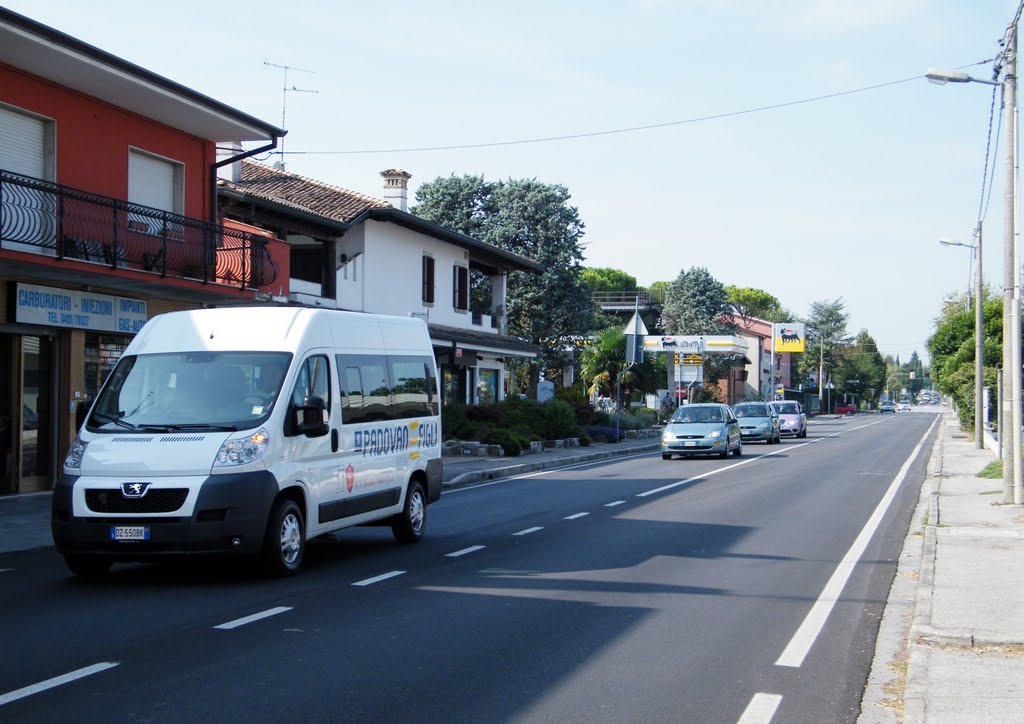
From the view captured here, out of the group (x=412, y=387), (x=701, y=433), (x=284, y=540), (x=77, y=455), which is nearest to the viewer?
(x=77, y=455)

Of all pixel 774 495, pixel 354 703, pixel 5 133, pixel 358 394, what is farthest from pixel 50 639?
pixel 774 495

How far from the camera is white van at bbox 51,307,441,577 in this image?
30.3 feet

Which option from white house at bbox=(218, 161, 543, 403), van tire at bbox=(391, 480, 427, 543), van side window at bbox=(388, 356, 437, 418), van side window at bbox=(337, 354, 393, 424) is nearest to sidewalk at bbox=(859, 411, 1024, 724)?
van tire at bbox=(391, 480, 427, 543)

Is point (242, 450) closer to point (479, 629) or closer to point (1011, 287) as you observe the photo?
point (479, 629)

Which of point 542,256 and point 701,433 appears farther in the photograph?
point 542,256

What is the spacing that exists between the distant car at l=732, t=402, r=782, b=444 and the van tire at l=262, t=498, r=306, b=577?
30841 mm

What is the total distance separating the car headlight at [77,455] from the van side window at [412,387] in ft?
11.7

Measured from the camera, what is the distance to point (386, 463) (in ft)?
39.0

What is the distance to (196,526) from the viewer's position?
361 inches

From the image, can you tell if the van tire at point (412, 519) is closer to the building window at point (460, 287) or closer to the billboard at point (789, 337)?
the building window at point (460, 287)

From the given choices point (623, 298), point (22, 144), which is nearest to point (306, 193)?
point (22, 144)

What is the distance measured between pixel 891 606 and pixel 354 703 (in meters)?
5.10

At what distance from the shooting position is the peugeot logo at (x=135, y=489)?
9227 mm

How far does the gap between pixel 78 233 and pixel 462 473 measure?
934 centimetres
